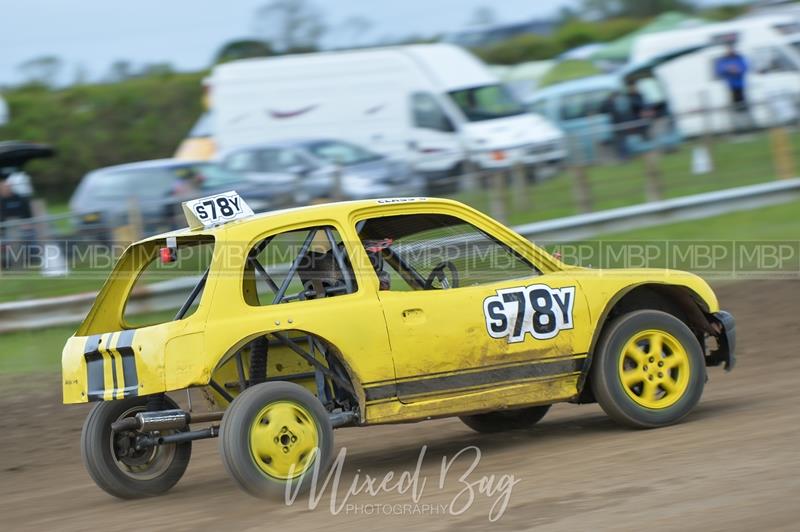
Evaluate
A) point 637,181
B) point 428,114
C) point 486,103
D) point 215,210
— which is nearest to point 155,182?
point 428,114

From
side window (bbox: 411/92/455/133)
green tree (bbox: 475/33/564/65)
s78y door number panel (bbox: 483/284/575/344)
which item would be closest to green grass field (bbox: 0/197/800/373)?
s78y door number panel (bbox: 483/284/575/344)

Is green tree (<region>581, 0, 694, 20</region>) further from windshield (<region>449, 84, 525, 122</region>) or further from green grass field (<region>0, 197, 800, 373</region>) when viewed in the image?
green grass field (<region>0, 197, 800, 373</region>)

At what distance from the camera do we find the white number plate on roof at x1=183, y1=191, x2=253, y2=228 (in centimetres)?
661

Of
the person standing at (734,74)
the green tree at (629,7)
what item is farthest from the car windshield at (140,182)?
the green tree at (629,7)

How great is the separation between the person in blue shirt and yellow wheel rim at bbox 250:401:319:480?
17.4 m

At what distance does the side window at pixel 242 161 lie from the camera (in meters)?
20.8

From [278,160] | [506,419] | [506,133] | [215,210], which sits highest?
[506,133]

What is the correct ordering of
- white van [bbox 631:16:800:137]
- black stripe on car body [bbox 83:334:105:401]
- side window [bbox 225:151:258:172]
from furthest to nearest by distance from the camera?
white van [bbox 631:16:800:137], side window [bbox 225:151:258:172], black stripe on car body [bbox 83:334:105:401]

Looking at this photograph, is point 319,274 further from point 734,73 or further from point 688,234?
point 734,73

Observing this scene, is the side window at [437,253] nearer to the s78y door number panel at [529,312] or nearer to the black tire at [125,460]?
the s78y door number panel at [529,312]

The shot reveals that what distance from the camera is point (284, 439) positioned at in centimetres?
612

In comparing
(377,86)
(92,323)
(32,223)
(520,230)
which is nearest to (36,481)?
(92,323)

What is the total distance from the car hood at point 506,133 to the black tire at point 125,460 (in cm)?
1536
